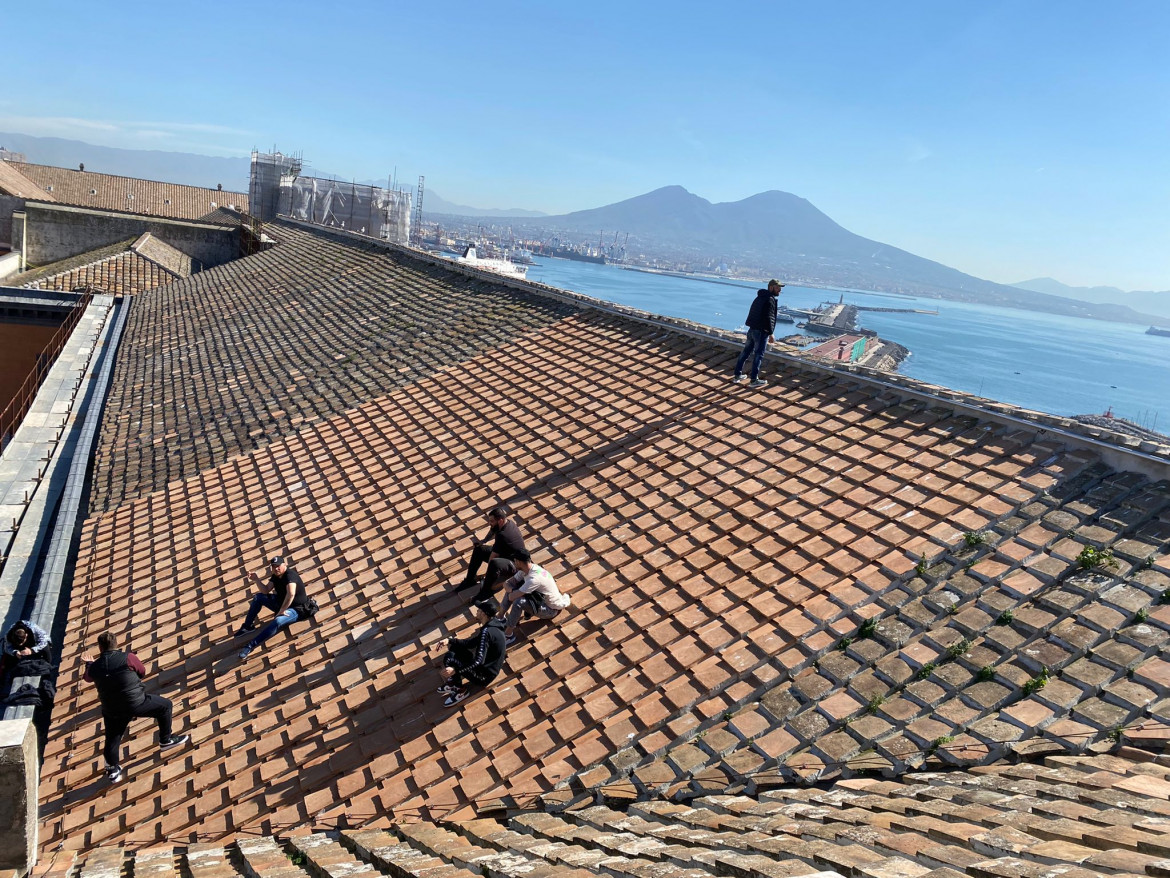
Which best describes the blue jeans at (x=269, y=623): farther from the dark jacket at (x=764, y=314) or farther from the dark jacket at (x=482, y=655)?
the dark jacket at (x=764, y=314)

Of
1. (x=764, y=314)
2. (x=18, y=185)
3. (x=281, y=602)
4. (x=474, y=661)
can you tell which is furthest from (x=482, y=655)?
(x=18, y=185)

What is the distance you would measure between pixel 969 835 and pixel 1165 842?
78cm

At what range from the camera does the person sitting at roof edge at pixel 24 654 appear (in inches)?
295

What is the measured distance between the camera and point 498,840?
179 inches

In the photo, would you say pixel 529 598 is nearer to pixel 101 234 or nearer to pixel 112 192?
pixel 101 234

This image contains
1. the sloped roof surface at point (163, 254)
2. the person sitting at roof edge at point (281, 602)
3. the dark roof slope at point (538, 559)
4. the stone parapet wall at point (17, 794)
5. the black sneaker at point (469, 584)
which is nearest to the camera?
the stone parapet wall at point (17, 794)

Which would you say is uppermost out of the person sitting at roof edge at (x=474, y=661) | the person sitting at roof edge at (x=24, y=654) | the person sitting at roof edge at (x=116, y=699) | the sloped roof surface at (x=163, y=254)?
the sloped roof surface at (x=163, y=254)

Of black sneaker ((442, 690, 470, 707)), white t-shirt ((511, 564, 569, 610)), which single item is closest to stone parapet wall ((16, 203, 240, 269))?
white t-shirt ((511, 564, 569, 610))

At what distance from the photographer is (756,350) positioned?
31.1 feet

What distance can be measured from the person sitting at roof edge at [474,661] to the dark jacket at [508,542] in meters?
0.90

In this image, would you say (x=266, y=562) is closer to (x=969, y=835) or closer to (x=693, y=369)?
(x=693, y=369)

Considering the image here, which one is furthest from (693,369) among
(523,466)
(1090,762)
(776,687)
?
(1090,762)

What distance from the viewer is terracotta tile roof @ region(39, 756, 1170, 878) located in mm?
3424

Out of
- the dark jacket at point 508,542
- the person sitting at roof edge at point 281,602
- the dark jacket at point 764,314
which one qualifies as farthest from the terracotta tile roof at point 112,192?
the dark jacket at point 508,542
